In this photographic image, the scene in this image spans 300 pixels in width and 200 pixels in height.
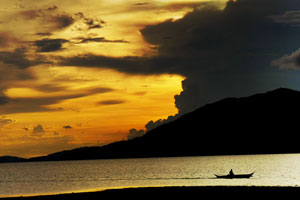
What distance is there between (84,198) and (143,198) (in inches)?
359

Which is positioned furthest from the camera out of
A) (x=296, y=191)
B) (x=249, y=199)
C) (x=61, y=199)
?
(x=61, y=199)

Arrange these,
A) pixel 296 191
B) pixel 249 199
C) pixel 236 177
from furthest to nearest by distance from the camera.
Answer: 1. pixel 236 177
2. pixel 296 191
3. pixel 249 199

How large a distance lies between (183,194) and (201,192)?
8.77 feet

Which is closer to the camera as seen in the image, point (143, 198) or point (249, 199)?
point (249, 199)

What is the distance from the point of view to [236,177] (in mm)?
133250

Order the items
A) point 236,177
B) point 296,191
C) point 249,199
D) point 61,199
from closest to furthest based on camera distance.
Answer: point 249,199 → point 296,191 → point 61,199 → point 236,177

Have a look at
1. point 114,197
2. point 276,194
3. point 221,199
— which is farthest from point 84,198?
point 276,194

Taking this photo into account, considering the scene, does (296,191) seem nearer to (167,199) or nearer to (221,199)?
(221,199)

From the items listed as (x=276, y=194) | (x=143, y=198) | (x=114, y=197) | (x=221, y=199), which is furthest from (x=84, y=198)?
(x=276, y=194)

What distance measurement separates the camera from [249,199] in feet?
199

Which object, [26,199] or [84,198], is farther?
[26,199]

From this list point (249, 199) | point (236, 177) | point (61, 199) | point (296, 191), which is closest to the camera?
point (249, 199)

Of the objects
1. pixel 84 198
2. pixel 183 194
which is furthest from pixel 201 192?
pixel 84 198

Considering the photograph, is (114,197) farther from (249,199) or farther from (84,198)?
(249,199)
